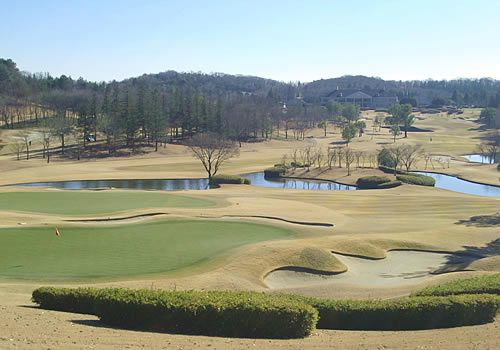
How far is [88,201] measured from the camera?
4028 centimetres

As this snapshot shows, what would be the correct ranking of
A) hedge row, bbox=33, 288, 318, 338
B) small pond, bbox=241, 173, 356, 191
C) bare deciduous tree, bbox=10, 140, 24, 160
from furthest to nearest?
bare deciduous tree, bbox=10, 140, 24, 160
small pond, bbox=241, 173, 356, 191
hedge row, bbox=33, 288, 318, 338

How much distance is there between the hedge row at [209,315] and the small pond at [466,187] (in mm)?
50179

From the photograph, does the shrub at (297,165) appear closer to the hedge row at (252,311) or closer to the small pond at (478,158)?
the small pond at (478,158)

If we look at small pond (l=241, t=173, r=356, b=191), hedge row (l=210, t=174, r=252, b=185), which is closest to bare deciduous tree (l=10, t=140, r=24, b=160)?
hedge row (l=210, t=174, r=252, b=185)

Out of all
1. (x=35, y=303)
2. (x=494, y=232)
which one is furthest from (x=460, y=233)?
(x=35, y=303)

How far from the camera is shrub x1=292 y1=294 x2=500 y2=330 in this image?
15.5m

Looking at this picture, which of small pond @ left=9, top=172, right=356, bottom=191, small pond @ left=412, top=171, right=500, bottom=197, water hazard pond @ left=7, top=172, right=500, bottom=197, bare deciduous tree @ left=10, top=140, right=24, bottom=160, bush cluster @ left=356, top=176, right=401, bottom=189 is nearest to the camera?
small pond @ left=412, top=171, right=500, bottom=197

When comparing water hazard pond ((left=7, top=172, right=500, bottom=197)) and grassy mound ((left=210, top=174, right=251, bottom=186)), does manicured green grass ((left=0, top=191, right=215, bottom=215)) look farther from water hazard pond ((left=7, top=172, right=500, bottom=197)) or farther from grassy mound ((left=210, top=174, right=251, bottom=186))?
grassy mound ((left=210, top=174, right=251, bottom=186))

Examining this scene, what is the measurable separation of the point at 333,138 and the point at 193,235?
98.4 meters

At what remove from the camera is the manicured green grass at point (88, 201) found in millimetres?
36375

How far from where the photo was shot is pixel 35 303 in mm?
16906

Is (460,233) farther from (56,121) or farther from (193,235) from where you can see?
(56,121)

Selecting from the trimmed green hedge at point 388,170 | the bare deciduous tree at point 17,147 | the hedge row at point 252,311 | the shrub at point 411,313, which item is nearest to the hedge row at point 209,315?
the hedge row at point 252,311

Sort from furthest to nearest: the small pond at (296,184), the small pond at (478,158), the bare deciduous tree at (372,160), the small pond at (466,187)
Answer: the small pond at (478,158) < the bare deciduous tree at (372,160) < the small pond at (296,184) < the small pond at (466,187)
